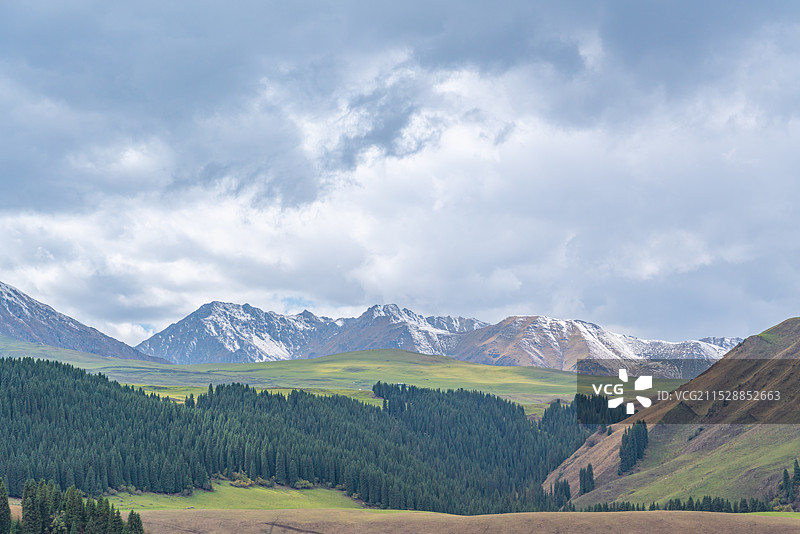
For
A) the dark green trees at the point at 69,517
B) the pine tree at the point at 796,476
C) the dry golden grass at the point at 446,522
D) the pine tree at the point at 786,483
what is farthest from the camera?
the pine tree at the point at 796,476

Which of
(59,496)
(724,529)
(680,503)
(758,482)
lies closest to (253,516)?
(59,496)

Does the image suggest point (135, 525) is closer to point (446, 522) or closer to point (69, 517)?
point (69, 517)

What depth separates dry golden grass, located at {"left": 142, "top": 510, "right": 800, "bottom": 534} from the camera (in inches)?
5025

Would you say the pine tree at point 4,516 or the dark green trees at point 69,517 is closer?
the pine tree at point 4,516

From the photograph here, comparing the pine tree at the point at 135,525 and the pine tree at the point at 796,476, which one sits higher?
the pine tree at the point at 796,476

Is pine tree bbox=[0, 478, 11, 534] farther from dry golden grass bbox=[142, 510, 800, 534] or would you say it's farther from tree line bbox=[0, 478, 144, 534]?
dry golden grass bbox=[142, 510, 800, 534]

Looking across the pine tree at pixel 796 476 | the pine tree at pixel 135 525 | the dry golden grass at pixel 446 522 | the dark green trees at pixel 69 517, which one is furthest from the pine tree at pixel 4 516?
the pine tree at pixel 796 476

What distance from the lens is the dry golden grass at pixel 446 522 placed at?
128 m

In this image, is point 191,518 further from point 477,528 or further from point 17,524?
point 477,528

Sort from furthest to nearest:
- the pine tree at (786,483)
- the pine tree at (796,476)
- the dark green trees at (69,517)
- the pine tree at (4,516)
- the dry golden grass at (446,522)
A: the pine tree at (796,476)
the pine tree at (786,483)
the dark green trees at (69,517)
the pine tree at (4,516)
the dry golden grass at (446,522)

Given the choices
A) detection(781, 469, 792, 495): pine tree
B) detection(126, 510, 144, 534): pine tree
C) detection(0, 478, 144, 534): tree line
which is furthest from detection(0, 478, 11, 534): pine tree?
detection(781, 469, 792, 495): pine tree

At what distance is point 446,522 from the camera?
461ft

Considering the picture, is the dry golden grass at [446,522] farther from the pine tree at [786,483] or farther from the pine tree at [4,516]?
the pine tree at [786,483]

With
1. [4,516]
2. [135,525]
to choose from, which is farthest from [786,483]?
[4,516]
